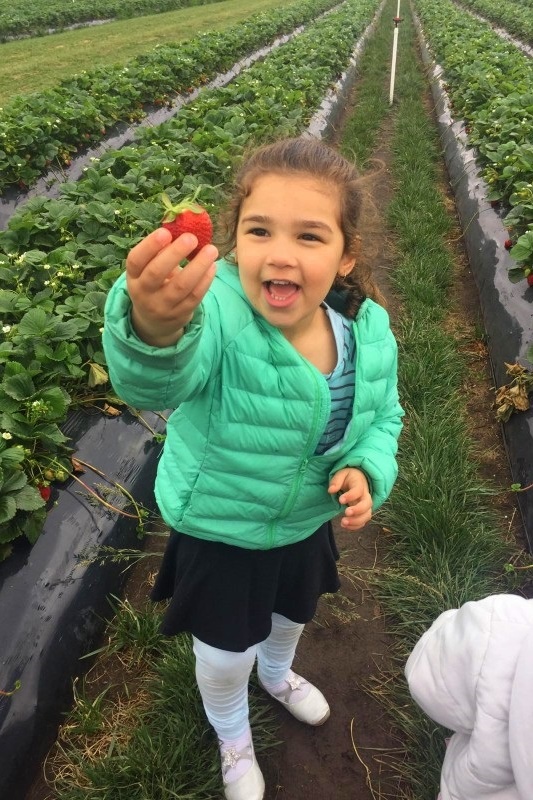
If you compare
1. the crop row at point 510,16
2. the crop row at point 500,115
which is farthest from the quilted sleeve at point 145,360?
the crop row at point 510,16

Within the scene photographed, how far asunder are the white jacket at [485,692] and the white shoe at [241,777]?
81 centimetres

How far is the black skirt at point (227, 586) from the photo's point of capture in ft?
4.97

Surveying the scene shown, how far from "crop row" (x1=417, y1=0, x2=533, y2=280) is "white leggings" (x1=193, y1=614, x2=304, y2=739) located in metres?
2.97

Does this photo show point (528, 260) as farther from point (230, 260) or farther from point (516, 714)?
point (516, 714)

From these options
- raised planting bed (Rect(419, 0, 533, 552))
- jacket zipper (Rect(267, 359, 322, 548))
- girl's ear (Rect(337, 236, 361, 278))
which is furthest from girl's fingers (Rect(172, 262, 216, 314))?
raised planting bed (Rect(419, 0, 533, 552))

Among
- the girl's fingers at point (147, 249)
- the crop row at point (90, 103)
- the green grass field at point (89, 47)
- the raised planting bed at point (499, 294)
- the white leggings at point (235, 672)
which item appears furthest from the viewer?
the green grass field at point (89, 47)

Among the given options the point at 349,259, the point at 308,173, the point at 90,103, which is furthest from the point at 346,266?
the point at 90,103

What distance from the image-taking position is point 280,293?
3.96 feet

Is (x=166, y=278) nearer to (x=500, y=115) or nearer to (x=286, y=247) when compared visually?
(x=286, y=247)

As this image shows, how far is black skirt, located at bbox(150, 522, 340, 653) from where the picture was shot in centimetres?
151

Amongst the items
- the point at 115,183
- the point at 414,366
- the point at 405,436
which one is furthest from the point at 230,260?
the point at 115,183

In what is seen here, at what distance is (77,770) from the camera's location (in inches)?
79.3

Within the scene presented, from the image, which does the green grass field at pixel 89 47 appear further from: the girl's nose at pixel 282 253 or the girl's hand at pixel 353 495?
the girl's hand at pixel 353 495

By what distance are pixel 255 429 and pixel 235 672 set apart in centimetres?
76
